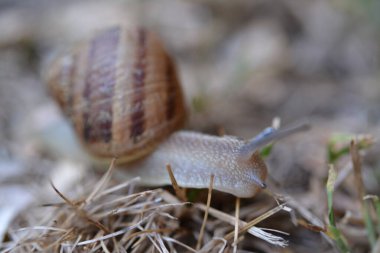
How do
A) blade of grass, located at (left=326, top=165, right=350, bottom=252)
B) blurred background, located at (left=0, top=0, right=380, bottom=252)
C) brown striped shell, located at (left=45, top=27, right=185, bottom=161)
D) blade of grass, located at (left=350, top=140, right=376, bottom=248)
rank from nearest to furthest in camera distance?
blade of grass, located at (left=326, top=165, right=350, bottom=252) < blade of grass, located at (left=350, top=140, right=376, bottom=248) < brown striped shell, located at (left=45, top=27, right=185, bottom=161) < blurred background, located at (left=0, top=0, right=380, bottom=252)

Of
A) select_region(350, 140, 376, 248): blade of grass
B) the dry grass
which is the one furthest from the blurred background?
the dry grass

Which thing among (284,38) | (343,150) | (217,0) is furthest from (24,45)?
(343,150)

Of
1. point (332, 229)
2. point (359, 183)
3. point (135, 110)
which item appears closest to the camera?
point (332, 229)

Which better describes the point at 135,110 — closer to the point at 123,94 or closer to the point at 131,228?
the point at 123,94

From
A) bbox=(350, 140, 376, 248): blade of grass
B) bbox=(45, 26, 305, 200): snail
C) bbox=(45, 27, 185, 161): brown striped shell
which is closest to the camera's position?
bbox=(350, 140, 376, 248): blade of grass

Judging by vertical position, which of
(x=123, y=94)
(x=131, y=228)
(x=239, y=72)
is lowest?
(x=131, y=228)

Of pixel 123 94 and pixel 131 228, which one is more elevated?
pixel 123 94

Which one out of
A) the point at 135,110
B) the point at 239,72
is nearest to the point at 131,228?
the point at 135,110

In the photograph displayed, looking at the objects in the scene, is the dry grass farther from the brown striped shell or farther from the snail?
the brown striped shell
